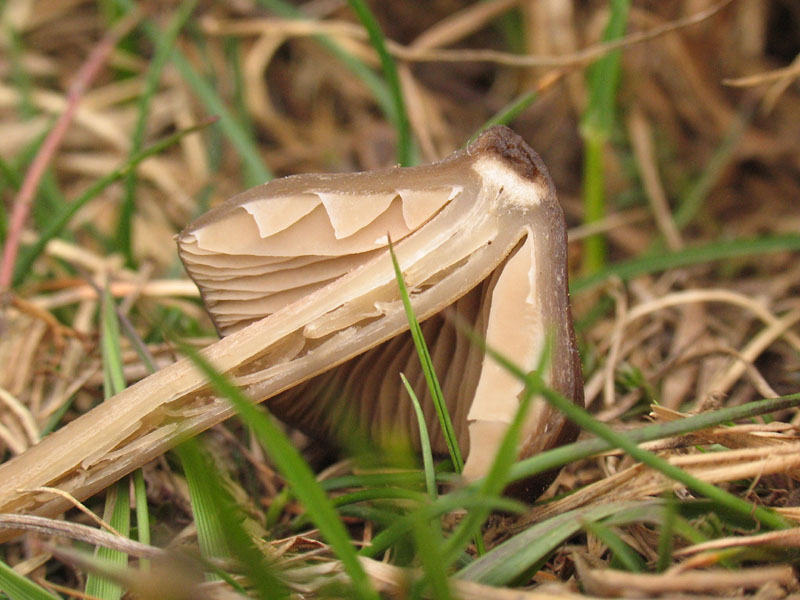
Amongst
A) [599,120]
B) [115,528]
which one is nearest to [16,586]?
[115,528]

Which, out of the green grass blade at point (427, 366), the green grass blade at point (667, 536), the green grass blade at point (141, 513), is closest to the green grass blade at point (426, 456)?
the green grass blade at point (427, 366)

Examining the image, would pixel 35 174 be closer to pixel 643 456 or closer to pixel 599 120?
pixel 599 120

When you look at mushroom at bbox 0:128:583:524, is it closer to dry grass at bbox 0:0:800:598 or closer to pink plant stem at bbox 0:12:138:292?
dry grass at bbox 0:0:800:598

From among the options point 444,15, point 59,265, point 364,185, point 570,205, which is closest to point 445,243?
point 364,185

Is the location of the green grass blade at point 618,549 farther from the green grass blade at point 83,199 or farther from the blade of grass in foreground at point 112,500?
the green grass blade at point 83,199

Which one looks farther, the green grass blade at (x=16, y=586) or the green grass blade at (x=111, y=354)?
the green grass blade at (x=111, y=354)

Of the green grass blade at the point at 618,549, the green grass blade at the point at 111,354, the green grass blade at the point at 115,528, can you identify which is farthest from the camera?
the green grass blade at the point at 111,354

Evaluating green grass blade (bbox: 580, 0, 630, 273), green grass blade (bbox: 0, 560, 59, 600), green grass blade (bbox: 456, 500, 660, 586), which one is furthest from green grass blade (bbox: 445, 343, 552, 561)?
green grass blade (bbox: 580, 0, 630, 273)
